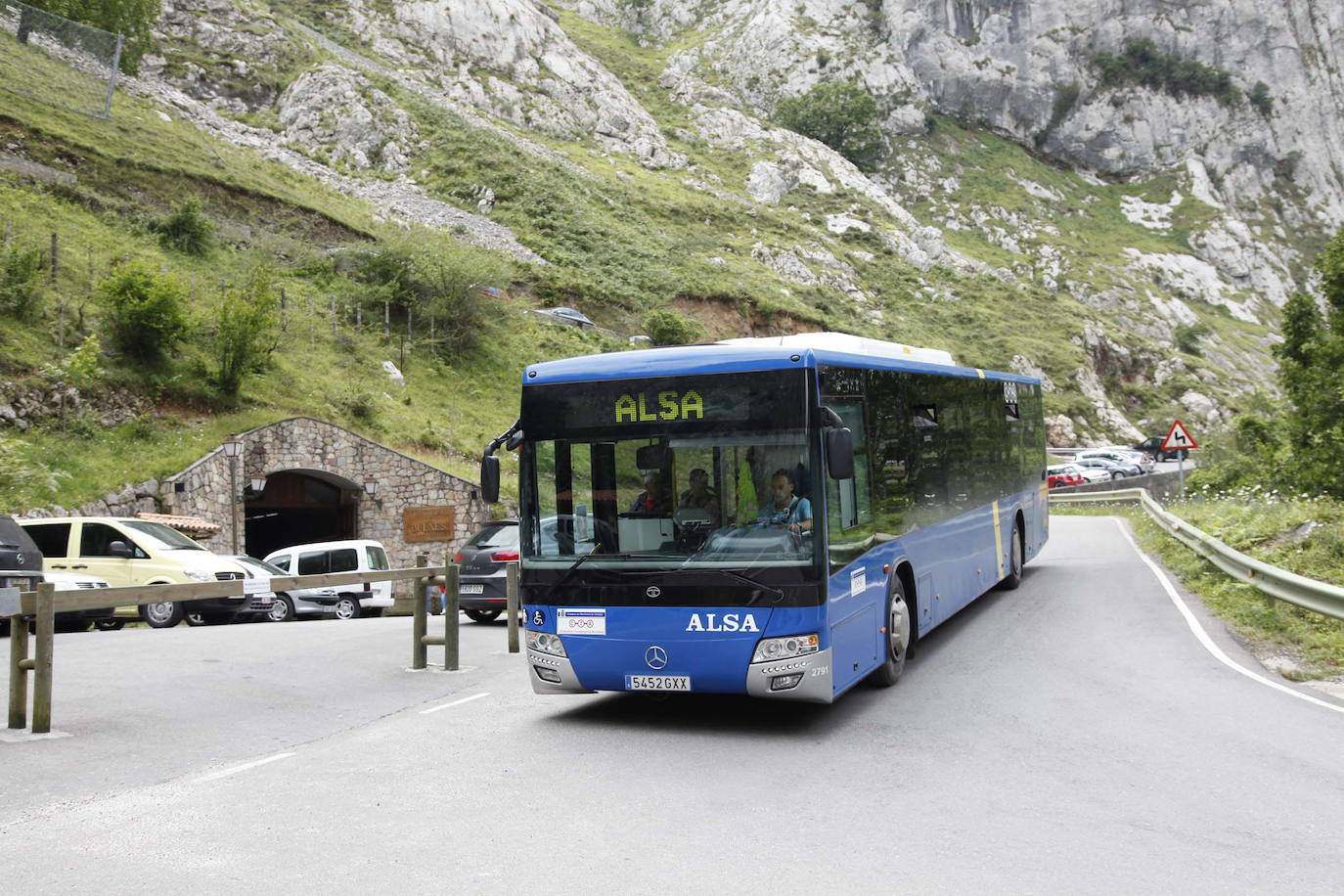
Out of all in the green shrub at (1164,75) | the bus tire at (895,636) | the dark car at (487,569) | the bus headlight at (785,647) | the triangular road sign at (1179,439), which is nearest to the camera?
the bus headlight at (785,647)

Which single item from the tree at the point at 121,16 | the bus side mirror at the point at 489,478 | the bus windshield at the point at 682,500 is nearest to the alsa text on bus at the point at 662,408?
the bus windshield at the point at 682,500

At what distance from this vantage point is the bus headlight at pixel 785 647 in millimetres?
7164

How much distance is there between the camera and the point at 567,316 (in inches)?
1933

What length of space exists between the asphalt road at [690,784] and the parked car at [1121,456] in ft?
157

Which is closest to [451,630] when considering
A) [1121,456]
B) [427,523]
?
[427,523]

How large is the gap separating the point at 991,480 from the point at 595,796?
929 centimetres

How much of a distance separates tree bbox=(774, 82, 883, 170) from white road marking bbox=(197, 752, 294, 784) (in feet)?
396

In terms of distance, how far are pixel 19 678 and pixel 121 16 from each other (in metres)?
57.3

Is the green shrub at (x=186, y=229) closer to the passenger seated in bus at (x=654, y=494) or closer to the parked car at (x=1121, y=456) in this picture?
the passenger seated in bus at (x=654, y=494)

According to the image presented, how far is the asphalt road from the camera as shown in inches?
180

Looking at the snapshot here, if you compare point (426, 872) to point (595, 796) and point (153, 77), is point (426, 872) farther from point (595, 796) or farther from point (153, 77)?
point (153, 77)

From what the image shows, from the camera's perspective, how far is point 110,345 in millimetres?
26750

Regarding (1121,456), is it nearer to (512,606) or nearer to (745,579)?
(512,606)

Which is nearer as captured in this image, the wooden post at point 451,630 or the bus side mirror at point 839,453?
the bus side mirror at point 839,453
